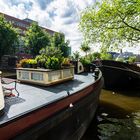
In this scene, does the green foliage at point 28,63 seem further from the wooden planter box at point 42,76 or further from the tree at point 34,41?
the tree at point 34,41

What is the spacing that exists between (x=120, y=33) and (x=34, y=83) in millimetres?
9483

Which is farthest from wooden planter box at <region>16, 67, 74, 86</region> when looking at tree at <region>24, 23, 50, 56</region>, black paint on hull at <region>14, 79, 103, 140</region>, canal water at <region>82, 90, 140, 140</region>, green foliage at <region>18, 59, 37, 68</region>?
tree at <region>24, 23, 50, 56</region>

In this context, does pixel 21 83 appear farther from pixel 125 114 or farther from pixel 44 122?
pixel 125 114

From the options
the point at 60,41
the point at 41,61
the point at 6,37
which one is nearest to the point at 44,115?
the point at 41,61

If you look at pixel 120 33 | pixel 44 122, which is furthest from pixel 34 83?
pixel 120 33

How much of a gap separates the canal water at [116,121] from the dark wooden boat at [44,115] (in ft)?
3.22

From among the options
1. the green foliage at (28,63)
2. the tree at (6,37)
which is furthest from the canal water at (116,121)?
the tree at (6,37)

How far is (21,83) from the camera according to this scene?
22.2ft

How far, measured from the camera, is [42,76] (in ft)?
20.8

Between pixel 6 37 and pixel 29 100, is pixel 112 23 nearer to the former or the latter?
pixel 29 100

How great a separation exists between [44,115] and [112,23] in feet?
38.7

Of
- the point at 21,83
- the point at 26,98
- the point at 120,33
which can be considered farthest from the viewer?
the point at 120,33

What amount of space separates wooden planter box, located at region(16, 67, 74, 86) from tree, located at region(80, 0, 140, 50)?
8115mm

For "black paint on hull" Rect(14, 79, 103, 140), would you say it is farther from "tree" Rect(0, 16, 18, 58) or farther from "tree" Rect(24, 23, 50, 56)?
"tree" Rect(24, 23, 50, 56)
